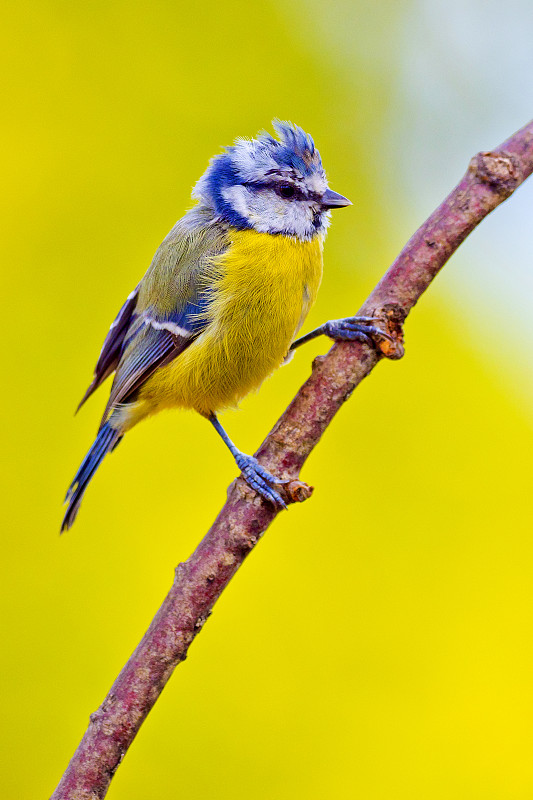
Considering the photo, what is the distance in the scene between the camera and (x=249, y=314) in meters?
1.48

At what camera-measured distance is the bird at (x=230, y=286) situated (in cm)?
149

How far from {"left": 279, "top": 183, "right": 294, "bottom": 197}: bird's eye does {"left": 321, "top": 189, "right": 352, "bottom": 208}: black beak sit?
61mm

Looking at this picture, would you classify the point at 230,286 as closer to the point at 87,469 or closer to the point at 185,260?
the point at 185,260

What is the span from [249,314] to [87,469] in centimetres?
48

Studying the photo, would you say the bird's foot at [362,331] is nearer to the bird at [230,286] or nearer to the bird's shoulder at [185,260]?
the bird at [230,286]

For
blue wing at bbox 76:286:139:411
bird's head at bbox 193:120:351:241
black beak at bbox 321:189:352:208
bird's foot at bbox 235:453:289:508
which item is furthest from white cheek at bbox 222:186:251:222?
bird's foot at bbox 235:453:289:508

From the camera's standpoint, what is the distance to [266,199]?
1.55 metres

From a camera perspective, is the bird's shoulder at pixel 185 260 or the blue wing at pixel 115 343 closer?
the bird's shoulder at pixel 185 260

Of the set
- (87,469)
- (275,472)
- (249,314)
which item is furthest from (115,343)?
(275,472)

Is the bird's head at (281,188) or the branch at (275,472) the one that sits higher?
the bird's head at (281,188)

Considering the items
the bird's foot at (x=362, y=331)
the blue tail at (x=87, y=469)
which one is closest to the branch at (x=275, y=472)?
the bird's foot at (x=362, y=331)

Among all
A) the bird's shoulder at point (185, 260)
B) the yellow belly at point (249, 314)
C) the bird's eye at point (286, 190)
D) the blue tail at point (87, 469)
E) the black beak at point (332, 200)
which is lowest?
the blue tail at point (87, 469)

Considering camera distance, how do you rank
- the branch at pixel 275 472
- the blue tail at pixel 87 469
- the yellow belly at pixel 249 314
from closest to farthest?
1. the branch at pixel 275 472
2. the yellow belly at pixel 249 314
3. the blue tail at pixel 87 469

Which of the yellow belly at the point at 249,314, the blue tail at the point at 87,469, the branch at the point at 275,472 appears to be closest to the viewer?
the branch at the point at 275,472
